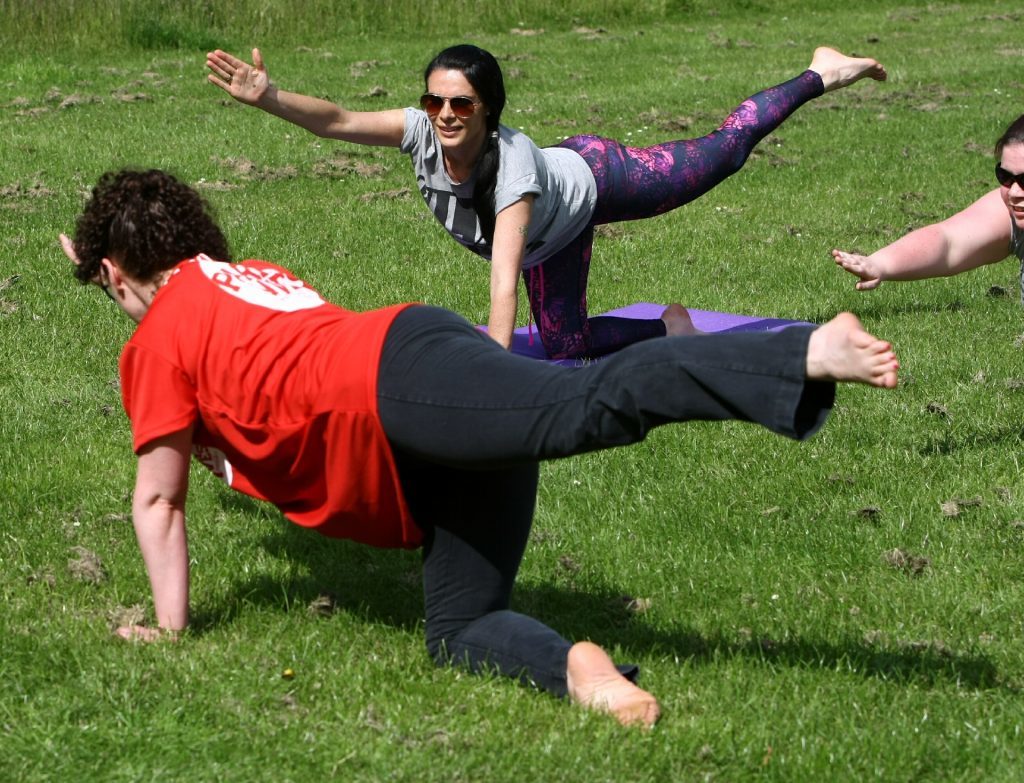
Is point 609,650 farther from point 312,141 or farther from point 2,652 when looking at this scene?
point 312,141

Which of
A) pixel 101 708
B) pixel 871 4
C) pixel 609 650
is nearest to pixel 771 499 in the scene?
pixel 609 650

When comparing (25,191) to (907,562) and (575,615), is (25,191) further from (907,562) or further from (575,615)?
(907,562)

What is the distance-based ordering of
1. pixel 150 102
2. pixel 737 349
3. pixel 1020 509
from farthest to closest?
pixel 150 102
pixel 1020 509
pixel 737 349

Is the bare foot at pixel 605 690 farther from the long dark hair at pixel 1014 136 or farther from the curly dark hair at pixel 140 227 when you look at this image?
the long dark hair at pixel 1014 136

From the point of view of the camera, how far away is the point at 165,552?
4023 mm

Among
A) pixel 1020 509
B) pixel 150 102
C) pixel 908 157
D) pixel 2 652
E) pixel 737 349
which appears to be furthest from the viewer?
pixel 150 102

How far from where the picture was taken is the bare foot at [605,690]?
365cm

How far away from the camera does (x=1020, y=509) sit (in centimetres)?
531

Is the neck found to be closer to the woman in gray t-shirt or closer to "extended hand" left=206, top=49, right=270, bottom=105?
the woman in gray t-shirt

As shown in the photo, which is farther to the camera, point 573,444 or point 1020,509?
point 1020,509

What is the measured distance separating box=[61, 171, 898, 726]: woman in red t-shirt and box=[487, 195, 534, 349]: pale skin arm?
77.2 inches

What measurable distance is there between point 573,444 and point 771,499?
236cm

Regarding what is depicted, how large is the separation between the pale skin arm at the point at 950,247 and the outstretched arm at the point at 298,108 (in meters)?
2.34

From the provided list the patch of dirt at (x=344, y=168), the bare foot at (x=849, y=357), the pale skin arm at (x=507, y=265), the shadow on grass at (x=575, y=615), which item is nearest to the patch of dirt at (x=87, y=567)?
the shadow on grass at (x=575, y=615)
